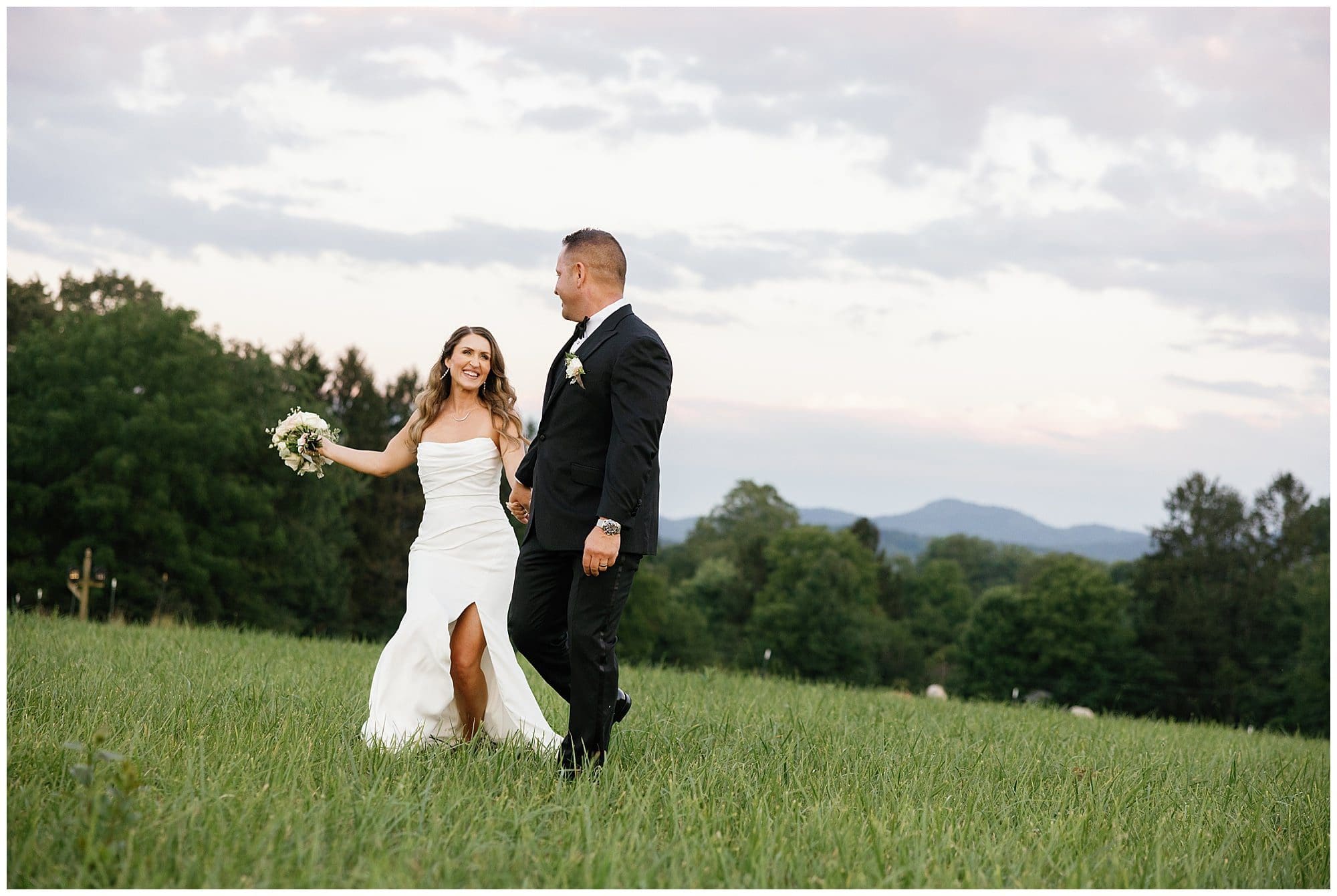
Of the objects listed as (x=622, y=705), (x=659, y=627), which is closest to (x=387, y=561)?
(x=659, y=627)

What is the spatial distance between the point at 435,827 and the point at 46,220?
3325 centimetres

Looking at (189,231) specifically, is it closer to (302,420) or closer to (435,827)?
(302,420)

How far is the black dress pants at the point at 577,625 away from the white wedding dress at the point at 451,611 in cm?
45

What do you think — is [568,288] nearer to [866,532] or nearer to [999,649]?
[999,649]

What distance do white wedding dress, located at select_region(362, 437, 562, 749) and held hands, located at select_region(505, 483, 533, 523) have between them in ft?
0.57

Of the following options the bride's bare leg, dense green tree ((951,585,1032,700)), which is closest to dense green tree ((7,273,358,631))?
the bride's bare leg

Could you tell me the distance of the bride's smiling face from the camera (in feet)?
20.4

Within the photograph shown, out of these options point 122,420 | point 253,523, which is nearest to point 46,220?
point 122,420

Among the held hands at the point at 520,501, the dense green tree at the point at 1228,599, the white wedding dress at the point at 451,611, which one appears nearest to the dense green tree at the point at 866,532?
the dense green tree at the point at 1228,599

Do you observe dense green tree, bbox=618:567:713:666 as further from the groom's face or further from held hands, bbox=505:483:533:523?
the groom's face

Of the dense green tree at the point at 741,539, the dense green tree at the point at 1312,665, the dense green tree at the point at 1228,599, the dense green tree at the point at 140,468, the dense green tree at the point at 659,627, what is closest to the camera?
the dense green tree at the point at 140,468

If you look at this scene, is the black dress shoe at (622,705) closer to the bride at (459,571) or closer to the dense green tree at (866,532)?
the bride at (459,571)

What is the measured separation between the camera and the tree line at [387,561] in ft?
104

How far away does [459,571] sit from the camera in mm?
5840
